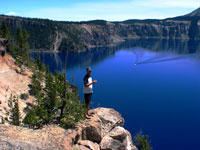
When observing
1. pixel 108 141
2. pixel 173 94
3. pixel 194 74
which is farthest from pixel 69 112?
→ pixel 194 74

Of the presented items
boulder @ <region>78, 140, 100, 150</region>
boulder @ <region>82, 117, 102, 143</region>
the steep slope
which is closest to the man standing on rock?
boulder @ <region>82, 117, 102, 143</region>

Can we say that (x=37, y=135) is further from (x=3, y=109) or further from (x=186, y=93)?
(x=186, y=93)

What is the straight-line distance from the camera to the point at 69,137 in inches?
408

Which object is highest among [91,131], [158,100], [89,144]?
[91,131]

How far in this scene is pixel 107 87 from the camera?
81250mm

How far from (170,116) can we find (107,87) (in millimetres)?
30442

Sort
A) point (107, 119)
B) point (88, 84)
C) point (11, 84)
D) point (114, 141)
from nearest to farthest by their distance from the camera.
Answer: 1. point (88, 84)
2. point (114, 141)
3. point (107, 119)
4. point (11, 84)

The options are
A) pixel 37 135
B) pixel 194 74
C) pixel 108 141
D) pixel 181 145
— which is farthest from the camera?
pixel 194 74

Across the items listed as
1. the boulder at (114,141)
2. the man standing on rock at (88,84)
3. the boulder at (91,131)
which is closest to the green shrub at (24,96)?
the boulder at (114,141)

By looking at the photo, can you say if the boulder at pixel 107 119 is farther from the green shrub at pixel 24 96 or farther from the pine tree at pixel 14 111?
the green shrub at pixel 24 96

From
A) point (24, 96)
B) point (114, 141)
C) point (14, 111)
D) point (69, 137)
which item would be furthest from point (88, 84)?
point (24, 96)

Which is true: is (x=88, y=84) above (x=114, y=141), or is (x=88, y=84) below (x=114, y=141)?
above

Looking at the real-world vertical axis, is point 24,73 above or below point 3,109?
above

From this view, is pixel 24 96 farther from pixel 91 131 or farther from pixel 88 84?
pixel 88 84
